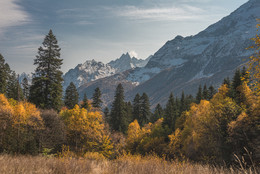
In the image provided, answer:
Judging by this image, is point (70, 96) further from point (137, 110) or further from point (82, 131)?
point (82, 131)

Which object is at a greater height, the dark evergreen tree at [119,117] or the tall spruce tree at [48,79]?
the tall spruce tree at [48,79]

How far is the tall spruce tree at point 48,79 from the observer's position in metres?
26.4

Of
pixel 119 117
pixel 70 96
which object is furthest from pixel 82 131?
Answer: pixel 70 96

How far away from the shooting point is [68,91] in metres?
51.2

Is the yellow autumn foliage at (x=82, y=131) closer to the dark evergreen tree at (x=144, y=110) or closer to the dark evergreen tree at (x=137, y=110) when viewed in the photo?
the dark evergreen tree at (x=137, y=110)

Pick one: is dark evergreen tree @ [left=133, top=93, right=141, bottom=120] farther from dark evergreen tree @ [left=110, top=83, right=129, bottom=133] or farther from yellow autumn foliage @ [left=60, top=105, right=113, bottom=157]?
yellow autumn foliage @ [left=60, top=105, right=113, bottom=157]

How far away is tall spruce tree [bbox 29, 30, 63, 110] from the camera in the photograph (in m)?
26.4

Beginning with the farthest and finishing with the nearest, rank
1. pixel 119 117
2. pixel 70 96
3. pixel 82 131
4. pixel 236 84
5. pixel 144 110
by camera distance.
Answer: pixel 144 110 → pixel 70 96 → pixel 119 117 → pixel 236 84 → pixel 82 131

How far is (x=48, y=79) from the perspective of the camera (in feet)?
87.6

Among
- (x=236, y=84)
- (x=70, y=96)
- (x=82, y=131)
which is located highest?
(x=236, y=84)

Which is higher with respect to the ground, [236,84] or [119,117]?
[236,84]

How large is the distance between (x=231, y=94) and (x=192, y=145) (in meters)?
12.1

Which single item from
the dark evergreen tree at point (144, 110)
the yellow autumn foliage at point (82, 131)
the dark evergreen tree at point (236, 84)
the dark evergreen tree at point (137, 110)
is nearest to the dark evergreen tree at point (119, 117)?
the dark evergreen tree at point (137, 110)

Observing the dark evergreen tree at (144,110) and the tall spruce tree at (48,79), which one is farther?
the dark evergreen tree at (144,110)
